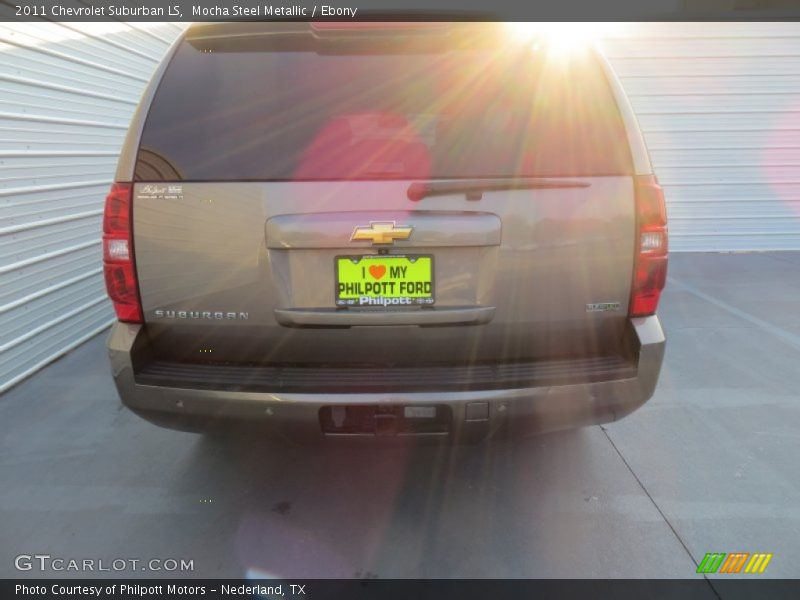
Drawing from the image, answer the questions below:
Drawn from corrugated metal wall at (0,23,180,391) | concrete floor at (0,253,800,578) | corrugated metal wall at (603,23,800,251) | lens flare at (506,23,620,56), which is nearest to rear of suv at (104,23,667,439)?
lens flare at (506,23,620,56)

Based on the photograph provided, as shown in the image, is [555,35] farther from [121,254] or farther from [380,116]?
[121,254]

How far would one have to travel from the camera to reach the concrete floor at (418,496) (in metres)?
2.19

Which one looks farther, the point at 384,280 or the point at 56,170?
the point at 56,170

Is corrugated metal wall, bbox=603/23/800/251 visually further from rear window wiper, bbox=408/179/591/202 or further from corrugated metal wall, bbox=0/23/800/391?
rear window wiper, bbox=408/179/591/202

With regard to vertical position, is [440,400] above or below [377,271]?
below

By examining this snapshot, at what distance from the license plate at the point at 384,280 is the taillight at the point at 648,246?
0.79 metres

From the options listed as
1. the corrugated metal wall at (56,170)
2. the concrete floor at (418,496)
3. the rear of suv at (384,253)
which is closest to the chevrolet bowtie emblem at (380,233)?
the rear of suv at (384,253)

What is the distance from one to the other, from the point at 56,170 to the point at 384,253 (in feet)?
11.7

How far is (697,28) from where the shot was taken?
7.55 meters

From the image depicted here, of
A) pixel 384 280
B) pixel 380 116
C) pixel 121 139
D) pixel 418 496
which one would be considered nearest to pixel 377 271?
pixel 384 280

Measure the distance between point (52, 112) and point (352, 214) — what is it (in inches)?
136

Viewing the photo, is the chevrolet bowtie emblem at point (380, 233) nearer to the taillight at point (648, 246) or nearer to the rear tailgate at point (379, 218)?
the rear tailgate at point (379, 218)

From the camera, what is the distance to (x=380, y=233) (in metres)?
1.91

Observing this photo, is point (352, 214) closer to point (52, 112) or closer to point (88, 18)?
point (52, 112)
